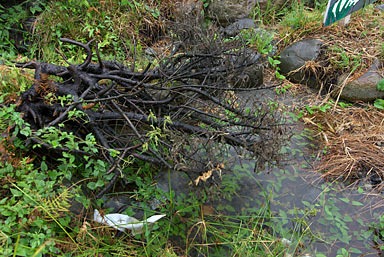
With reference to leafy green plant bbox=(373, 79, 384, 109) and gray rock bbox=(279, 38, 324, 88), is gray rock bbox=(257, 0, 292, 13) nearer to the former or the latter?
gray rock bbox=(279, 38, 324, 88)

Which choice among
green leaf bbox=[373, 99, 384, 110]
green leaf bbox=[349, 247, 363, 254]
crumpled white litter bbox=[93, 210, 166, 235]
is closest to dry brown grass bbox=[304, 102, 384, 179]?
green leaf bbox=[373, 99, 384, 110]

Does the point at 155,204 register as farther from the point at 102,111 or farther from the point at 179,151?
the point at 102,111

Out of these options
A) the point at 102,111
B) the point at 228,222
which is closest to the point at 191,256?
the point at 228,222

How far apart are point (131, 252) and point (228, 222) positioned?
787mm

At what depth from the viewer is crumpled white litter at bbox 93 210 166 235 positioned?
2129mm

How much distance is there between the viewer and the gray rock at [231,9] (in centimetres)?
486

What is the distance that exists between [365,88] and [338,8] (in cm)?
106

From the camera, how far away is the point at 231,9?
4910mm

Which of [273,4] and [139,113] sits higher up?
[273,4]

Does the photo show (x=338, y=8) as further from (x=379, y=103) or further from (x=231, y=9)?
(x=231, y=9)

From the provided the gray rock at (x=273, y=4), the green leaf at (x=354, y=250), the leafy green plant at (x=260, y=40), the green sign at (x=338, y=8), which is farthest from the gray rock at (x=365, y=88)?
the green leaf at (x=354, y=250)

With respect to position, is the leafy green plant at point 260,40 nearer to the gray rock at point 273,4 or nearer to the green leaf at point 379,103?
the gray rock at point 273,4

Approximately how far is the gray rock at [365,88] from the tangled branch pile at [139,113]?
1965mm

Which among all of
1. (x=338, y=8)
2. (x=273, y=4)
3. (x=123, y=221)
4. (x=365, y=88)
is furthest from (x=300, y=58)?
(x=123, y=221)
